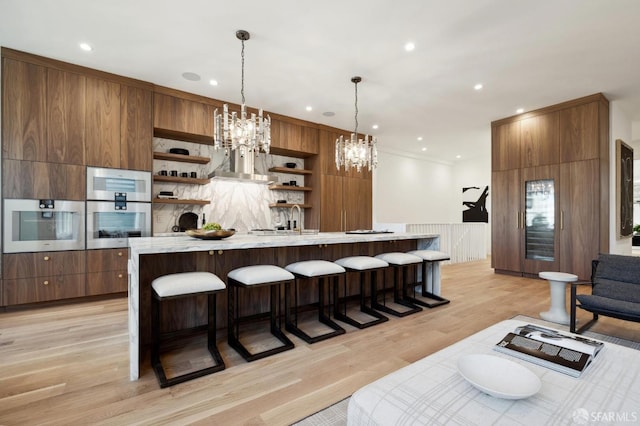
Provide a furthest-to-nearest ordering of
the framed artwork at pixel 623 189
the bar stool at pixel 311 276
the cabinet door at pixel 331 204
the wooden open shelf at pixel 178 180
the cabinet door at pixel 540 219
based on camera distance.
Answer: the cabinet door at pixel 331 204, the cabinet door at pixel 540 219, the framed artwork at pixel 623 189, the wooden open shelf at pixel 178 180, the bar stool at pixel 311 276

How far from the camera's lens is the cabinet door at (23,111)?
11.1ft

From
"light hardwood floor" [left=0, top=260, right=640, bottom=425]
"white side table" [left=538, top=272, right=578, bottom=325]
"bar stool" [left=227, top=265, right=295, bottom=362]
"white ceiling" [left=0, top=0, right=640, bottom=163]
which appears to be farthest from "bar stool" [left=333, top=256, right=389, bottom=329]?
"white ceiling" [left=0, top=0, right=640, bottom=163]

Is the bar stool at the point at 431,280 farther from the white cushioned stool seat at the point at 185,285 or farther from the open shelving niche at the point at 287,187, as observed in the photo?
the open shelving niche at the point at 287,187

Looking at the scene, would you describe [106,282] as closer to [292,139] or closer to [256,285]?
A: [256,285]

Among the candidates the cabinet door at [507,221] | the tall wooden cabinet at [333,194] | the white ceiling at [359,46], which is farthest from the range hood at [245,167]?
the cabinet door at [507,221]

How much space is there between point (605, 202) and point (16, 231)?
8.13 metres

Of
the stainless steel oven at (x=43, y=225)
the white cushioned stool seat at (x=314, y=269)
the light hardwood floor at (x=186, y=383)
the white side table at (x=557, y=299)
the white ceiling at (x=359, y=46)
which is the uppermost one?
the white ceiling at (x=359, y=46)

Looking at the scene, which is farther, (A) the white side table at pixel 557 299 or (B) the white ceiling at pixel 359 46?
(A) the white side table at pixel 557 299

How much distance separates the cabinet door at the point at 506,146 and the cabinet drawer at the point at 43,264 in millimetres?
6917

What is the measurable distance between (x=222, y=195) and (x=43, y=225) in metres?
2.42

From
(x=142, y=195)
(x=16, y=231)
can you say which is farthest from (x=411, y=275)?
(x=16, y=231)

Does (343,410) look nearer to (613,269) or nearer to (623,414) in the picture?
(623,414)

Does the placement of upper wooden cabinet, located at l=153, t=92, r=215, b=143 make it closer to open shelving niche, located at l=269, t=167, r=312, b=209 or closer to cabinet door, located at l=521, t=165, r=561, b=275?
open shelving niche, located at l=269, t=167, r=312, b=209

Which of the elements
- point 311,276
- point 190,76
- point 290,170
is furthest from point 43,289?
point 290,170
